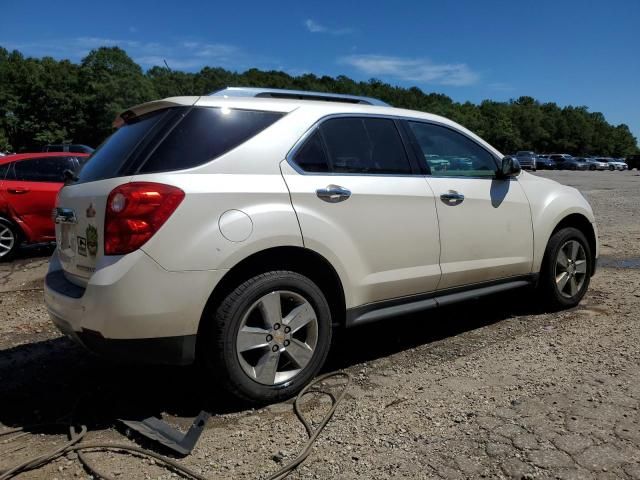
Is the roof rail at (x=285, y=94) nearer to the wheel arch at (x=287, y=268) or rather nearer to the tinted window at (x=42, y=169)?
the wheel arch at (x=287, y=268)

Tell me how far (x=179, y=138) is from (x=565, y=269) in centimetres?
359

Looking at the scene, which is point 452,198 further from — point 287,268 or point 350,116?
point 287,268

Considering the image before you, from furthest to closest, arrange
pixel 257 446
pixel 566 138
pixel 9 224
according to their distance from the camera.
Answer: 1. pixel 566 138
2. pixel 9 224
3. pixel 257 446

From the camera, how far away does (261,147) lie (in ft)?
10.4

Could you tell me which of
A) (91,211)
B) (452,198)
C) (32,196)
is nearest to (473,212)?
(452,198)

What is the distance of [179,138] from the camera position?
119 inches

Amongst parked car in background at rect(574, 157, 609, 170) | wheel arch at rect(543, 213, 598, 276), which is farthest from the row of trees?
wheel arch at rect(543, 213, 598, 276)

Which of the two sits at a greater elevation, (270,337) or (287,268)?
(287,268)

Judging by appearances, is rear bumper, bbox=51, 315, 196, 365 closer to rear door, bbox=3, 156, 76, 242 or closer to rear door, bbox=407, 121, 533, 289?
rear door, bbox=407, 121, 533, 289

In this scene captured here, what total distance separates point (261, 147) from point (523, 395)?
2.11m

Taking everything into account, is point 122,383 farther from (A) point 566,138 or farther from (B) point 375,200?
(A) point 566,138

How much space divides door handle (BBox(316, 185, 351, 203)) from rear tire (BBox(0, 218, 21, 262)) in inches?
257

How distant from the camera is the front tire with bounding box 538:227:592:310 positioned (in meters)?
4.73

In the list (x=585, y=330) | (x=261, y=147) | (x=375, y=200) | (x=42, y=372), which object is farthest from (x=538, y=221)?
(x=42, y=372)
